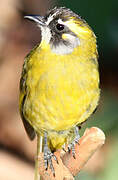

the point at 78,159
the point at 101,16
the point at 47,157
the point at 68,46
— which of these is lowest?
the point at 101,16

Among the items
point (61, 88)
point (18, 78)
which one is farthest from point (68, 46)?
point (18, 78)

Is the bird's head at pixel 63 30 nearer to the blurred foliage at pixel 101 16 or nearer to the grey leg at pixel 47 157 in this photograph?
the grey leg at pixel 47 157

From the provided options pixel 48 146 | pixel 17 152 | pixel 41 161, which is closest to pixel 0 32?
pixel 17 152

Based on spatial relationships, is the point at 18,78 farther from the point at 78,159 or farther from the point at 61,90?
the point at 78,159

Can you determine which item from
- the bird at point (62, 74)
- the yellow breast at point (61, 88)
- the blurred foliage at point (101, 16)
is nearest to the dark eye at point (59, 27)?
the bird at point (62, 74)

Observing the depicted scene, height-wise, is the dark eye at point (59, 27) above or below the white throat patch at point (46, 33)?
above

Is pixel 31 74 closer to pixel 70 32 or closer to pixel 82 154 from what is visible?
pixel 70 32

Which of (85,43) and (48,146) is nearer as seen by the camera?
(85,43)
